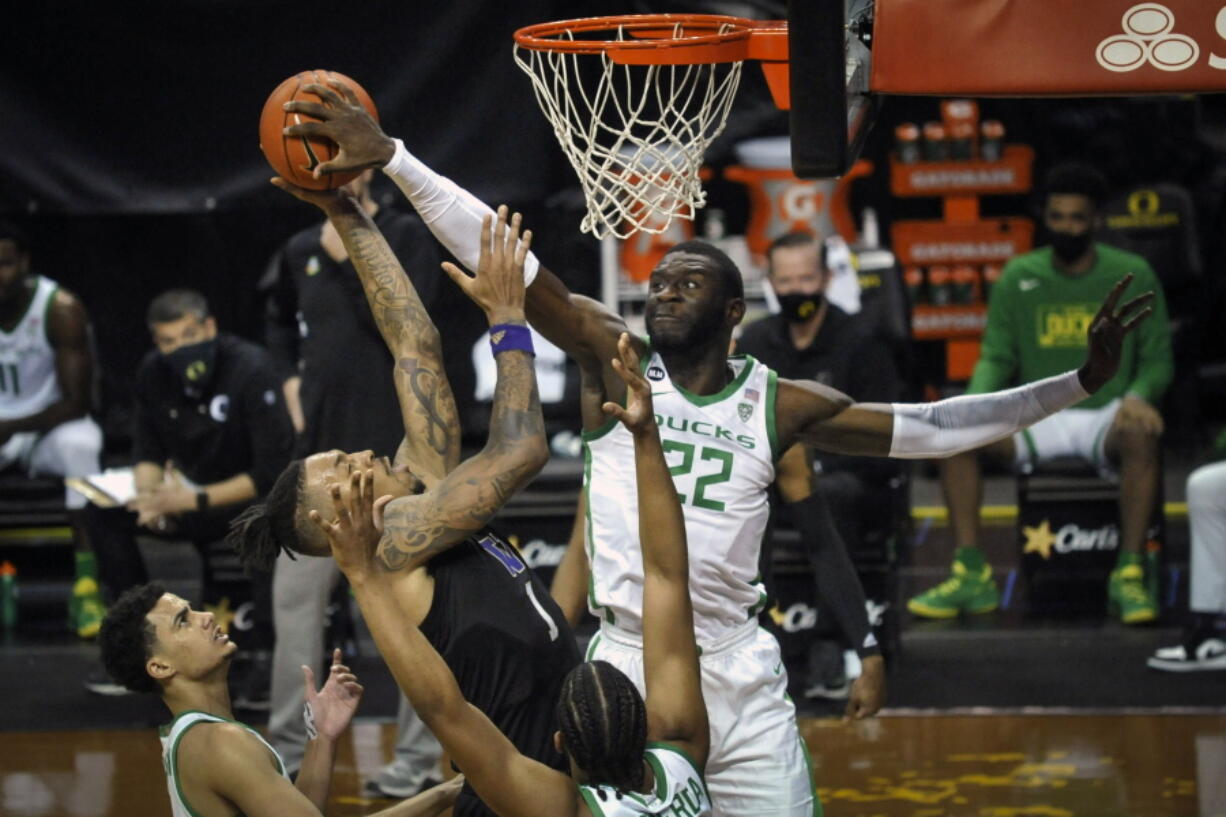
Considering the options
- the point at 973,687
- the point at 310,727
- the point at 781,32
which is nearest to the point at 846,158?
the point at 781,32

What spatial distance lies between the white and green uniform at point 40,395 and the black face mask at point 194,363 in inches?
57.8

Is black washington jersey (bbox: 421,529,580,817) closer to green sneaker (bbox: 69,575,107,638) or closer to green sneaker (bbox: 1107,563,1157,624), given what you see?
green sneaker (bbox: 1107,563,1157,624)

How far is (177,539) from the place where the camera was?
7168mm

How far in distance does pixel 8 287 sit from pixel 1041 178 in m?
6.38

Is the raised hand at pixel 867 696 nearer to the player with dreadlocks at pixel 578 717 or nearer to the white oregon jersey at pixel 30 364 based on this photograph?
the player with dreadlocks at pixel 578 717

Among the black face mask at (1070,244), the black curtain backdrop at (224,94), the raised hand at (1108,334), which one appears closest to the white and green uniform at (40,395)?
the black curtain backdrop at (224,94)

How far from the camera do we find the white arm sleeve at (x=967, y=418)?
446 centimetres

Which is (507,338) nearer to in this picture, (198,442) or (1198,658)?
(198,442)

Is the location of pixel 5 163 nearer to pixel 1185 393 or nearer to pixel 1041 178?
pixel 1041 178

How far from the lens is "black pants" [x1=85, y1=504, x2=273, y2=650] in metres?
7.11

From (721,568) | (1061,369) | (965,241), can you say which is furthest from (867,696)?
(965,241)

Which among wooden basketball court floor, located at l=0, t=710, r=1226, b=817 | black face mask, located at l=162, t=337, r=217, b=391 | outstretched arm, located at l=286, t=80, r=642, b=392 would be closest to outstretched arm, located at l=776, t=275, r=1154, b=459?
outstretched arm, located at l=286, t=80, r=642, b=392

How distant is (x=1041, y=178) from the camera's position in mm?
11445

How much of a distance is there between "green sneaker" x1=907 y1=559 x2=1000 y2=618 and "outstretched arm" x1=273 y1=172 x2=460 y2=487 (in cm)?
407
